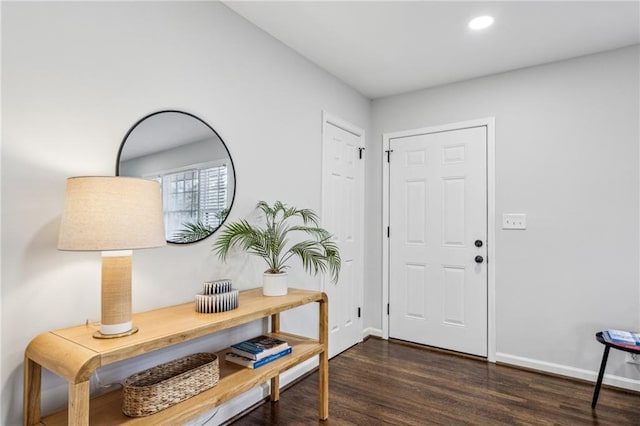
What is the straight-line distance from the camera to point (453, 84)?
327 cm

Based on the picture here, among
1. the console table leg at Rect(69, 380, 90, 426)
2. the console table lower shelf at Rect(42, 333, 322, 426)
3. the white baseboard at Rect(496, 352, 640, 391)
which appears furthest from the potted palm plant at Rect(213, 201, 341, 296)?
the white baseboard at Rect(496, 352, 640, 391)

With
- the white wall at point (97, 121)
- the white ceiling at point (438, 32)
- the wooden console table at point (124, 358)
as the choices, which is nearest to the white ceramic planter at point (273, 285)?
the wooden console table at point (124, 358)

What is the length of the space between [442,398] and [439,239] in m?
1.41

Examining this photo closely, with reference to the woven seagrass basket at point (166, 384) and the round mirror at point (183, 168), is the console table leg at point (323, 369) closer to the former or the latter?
the woven seagrass basket at point (166, 384)

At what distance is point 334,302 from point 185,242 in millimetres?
1643

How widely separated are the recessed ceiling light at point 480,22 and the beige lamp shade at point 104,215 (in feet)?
7.37

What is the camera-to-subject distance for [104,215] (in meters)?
1.19

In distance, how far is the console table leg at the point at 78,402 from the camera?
40.8 inches

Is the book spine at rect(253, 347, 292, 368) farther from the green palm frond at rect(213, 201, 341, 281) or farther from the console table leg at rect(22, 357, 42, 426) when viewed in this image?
the console table leg at rect(22, 357, 42, 426)

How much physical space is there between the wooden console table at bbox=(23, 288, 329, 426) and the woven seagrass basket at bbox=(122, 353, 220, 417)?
0.03 m

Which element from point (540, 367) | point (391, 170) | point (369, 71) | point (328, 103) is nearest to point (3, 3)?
point (328, 103)

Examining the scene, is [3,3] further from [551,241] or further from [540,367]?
[540,367]

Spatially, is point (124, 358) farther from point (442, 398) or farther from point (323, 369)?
point (442, 398)

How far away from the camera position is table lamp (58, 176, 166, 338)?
1.19 m
